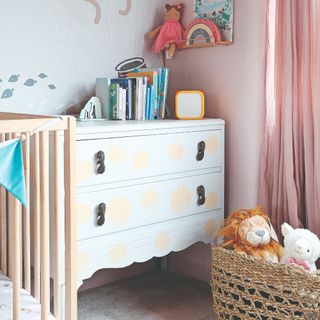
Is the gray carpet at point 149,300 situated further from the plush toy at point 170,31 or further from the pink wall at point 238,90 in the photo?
the plush toy at point 170,31

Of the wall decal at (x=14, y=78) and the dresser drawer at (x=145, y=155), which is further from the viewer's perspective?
the wall decal at (x=14, y=78)

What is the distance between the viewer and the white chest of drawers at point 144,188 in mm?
1908

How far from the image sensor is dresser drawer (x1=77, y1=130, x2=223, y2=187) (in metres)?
1.90

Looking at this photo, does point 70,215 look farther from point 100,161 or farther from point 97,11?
point 97,11

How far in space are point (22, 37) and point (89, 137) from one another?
64 centimetres

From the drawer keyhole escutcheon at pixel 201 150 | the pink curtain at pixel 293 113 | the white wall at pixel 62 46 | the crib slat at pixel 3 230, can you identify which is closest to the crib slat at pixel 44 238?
the crib slat at pixel 3 230

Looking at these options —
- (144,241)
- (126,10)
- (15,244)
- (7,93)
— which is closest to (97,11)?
(126,10)

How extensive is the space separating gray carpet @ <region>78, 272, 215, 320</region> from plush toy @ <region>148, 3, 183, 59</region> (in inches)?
47.7

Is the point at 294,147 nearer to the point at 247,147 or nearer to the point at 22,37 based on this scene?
the point at 247,147

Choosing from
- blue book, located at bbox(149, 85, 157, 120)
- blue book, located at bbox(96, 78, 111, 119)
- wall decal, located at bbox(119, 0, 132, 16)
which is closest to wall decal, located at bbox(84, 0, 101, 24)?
wall decal, located at bbox(119, 0, 132, 16)

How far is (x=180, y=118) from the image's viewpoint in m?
2.40

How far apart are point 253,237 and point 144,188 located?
1.60ft

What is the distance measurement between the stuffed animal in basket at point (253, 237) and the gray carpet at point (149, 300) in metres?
0.40

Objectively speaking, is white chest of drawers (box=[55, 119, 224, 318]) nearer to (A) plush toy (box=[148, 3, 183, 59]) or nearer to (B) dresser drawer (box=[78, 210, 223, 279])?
(B) dresser drawer (box=[78, 210, 223, 279])
